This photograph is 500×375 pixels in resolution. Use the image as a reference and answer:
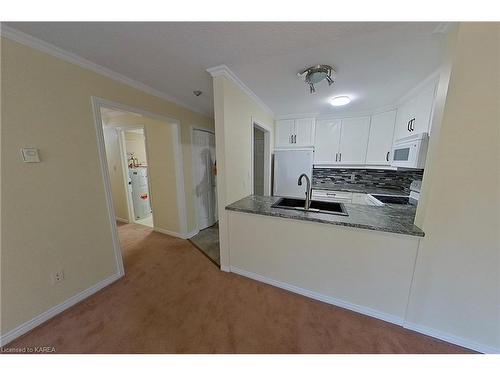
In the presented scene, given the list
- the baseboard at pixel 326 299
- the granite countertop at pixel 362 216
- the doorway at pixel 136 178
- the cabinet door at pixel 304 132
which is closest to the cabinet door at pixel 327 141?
the cabinet door at pixel 304 132

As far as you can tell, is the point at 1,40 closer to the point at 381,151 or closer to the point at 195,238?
the point at 195,238

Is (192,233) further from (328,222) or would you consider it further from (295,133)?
(295,133)

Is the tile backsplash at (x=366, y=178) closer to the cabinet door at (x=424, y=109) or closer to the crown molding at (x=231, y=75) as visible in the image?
the cabinet door at (x=424, y=109)

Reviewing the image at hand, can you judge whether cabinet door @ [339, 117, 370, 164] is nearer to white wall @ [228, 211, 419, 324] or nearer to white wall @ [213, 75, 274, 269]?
white wall @ [213, 75, 274, 269]

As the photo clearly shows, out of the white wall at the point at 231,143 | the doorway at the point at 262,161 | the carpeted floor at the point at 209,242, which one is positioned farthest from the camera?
the doorway at the point at 262,161

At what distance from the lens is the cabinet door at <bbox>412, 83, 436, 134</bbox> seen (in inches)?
70.1

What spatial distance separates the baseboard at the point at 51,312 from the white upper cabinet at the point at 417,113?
403cm

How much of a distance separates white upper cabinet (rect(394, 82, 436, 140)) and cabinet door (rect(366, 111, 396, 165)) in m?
0.21

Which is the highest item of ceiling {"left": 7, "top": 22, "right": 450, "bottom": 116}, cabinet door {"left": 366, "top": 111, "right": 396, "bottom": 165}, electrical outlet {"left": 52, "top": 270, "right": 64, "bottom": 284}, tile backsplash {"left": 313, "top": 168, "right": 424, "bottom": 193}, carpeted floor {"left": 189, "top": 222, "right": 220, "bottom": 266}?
ceiling {"left": 7, "top": 22, "right": 450, "bottom": 116}

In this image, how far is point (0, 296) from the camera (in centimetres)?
121

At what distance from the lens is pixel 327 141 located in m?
3.39

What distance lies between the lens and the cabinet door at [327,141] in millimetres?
3314

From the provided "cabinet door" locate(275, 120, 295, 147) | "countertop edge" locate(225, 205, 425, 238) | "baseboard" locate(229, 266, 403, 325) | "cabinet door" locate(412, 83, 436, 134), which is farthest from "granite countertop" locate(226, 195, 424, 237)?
"cabinet door" locate(275, 120, 295, 147)

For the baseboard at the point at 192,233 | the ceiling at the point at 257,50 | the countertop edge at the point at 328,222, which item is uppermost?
the ceiling at the point at 257,50
